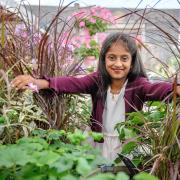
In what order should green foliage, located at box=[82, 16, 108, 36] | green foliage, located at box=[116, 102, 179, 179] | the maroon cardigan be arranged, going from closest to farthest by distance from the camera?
green foliage, located at box=[116, 102, 179, 179] < the maroon cardigan < green foliage, located at box=[82, 16, 108, 36]

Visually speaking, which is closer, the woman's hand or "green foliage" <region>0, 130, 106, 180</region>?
"green foliage" <region>0, 130, 106, 180</region>

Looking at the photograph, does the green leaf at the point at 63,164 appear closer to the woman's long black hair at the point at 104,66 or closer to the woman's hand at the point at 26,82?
the woman's hand at the point at 26,82

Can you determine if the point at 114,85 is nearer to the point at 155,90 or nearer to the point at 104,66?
the point at 104,66

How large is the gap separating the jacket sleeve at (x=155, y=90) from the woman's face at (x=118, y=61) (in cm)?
8

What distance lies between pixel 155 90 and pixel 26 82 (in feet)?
1.40

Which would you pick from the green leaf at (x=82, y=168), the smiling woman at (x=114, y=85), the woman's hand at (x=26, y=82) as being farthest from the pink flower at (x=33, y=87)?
the green leaf at (x=82, y=168)

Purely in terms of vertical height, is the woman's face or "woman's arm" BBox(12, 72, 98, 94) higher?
the woman's face

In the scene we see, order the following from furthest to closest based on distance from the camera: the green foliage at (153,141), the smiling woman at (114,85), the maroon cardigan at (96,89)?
the smiling woman at (114,85) → the maroon cardigan at (96,89) → the green foliage at (153,141)

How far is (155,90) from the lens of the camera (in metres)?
1.34

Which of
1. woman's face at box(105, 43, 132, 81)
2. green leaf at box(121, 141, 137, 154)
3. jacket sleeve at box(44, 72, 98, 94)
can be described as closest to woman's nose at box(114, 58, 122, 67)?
woman's face at box(105, 43, 132, 81)

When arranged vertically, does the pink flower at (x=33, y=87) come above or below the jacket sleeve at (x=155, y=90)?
above

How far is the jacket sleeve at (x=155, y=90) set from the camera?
1.25 metres

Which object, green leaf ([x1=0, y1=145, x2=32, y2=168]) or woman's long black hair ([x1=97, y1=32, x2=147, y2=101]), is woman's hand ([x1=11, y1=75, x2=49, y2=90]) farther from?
green leaf ([x1=0, y1=145, x2=32, y2=168])

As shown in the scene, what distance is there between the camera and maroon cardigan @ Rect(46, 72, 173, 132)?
134 cm
